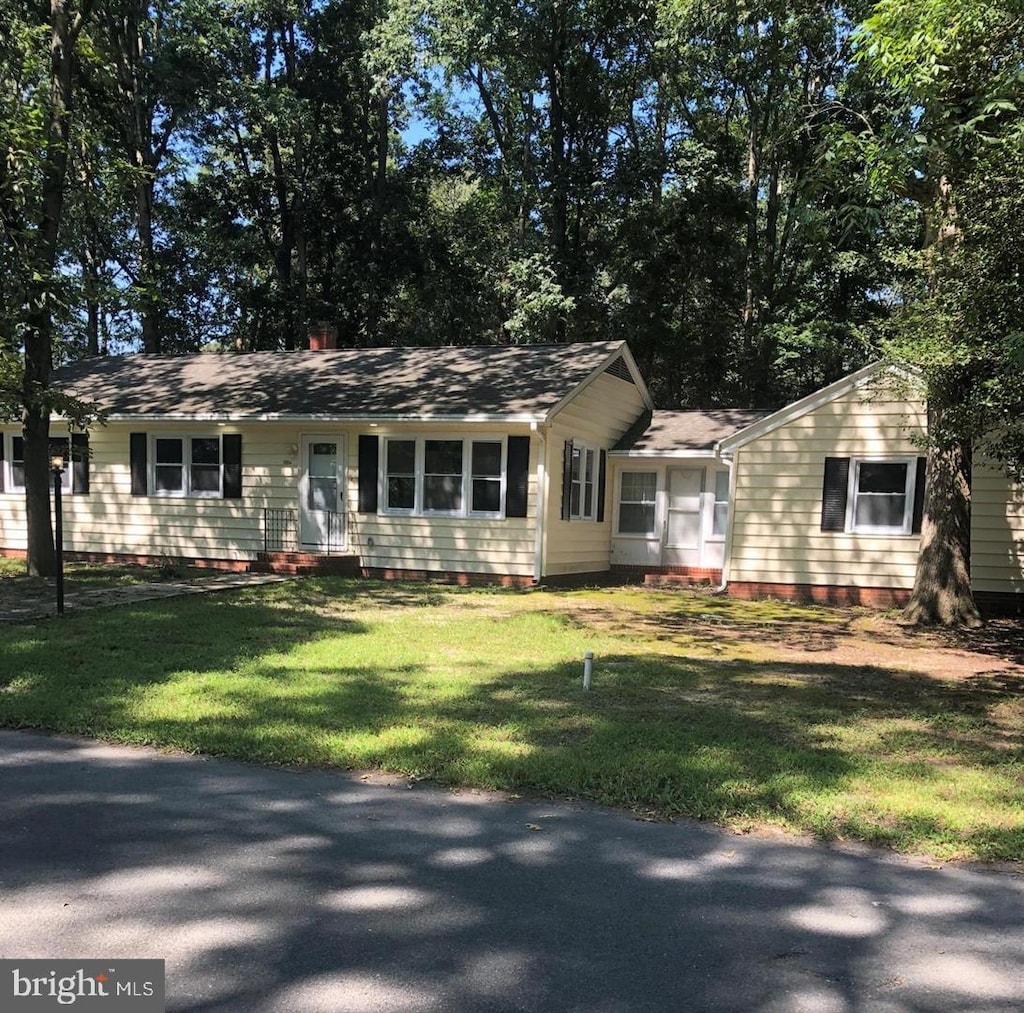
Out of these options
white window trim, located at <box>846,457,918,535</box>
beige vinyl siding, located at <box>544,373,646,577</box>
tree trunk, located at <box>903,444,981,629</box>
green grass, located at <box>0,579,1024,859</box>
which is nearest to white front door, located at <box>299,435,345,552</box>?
beige vinyl siding, located at <box>544,373,646,577</box>

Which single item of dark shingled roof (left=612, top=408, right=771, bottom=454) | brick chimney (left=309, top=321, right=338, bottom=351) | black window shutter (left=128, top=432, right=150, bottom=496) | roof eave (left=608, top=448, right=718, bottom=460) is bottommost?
black window shutter (left=128, top=432, right=150, bottom=496)

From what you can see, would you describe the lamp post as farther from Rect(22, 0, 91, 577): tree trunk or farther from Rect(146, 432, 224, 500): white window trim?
Rect(146, 432, 224, 500): white window trim

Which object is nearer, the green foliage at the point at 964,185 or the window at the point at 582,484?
the green foliage at the point at 964,185

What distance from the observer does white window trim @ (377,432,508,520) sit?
14.2m

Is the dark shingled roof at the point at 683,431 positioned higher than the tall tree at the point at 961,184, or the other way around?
the tall tree at the point at 961,184

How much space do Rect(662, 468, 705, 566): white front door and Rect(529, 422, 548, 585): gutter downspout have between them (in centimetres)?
356

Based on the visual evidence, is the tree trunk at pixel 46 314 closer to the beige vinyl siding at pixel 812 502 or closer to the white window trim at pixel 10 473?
the white window trim at pixel 10 473

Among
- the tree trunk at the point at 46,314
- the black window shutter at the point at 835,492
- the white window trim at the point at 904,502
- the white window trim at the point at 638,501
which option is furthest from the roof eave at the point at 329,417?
the white window trim at the point at 904,502

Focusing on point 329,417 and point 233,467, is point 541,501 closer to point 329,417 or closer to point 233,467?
point 329,417

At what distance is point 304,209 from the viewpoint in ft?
88.7

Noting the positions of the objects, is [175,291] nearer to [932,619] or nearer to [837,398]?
[837,398]

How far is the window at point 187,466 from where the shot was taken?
633 inches

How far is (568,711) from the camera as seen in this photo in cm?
623

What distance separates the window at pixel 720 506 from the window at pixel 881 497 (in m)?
2.85
